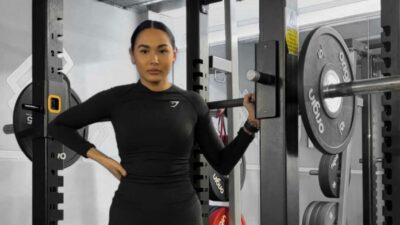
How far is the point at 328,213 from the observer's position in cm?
393

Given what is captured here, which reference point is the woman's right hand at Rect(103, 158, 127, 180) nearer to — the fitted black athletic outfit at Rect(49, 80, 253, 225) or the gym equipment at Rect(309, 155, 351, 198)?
the fitted black athletic outfit at Rect(49, 80, 253, 225)

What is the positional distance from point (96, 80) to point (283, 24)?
8.79 feet

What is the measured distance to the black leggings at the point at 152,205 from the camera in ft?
4.34

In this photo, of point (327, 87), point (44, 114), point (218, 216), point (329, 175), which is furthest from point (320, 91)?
point (329, 175)

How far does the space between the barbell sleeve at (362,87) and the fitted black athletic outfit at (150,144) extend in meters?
0.32

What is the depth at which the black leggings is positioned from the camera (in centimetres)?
132

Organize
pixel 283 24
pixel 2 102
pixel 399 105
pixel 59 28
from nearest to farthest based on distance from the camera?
pixel 283 24
pixel 399 105
pixel 59 28
pixel 2 102

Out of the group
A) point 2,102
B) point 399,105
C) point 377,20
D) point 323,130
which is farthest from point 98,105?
point 377,20

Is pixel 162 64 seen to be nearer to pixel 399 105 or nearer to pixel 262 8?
pixel 262 8

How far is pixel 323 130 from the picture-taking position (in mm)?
1175

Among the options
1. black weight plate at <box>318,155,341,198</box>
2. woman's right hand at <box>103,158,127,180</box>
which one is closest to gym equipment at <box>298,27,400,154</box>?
woman's right hand at <box>103,158,127,180</box>

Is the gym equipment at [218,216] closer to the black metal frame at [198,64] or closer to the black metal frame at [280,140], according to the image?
the black metal frame at [198,64]

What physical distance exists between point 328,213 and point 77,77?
2261 millimetres

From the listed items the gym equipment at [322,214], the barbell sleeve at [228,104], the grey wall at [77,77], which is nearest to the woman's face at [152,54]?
the barbell sleeve at [228,104]
